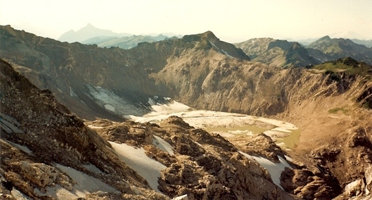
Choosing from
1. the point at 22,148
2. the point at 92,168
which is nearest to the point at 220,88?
the point at 92,168

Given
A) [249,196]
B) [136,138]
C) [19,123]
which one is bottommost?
[249,196]

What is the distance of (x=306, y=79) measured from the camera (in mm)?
142750

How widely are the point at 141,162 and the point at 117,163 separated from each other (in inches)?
288

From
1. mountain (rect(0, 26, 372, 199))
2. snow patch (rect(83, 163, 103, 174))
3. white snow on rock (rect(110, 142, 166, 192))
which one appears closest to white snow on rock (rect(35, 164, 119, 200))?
snow patch (rect(83, 163, 103, 174))

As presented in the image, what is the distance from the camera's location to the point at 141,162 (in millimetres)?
41469

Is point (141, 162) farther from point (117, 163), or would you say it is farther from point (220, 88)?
point (220, 88)

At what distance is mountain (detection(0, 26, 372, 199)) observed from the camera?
82256 millimetres

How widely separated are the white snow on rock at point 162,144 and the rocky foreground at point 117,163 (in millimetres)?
132

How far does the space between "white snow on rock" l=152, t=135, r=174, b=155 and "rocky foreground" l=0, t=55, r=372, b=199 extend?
0.13 metres

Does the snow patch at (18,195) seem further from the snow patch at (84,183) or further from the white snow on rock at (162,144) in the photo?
the white snow on rock at (162,144)

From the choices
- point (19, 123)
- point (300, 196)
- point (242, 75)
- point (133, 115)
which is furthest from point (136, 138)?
point (242, 75)

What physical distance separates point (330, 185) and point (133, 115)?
250 feet

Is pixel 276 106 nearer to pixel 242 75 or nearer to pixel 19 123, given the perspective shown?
pixel 242 75

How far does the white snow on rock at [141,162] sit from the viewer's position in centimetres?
3934
